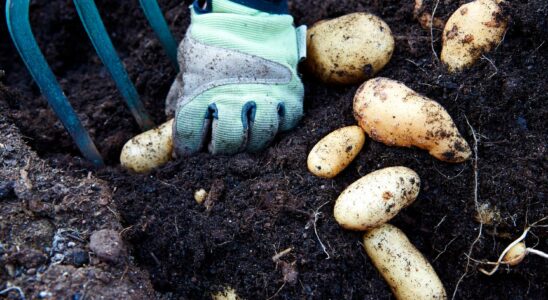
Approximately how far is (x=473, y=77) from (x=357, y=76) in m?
0.37

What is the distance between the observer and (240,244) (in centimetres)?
154

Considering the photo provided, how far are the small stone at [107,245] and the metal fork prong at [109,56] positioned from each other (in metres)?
0.55

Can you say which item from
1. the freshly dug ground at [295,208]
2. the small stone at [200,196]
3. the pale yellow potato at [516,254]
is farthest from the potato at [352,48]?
the pale yellow potato at [516,254]

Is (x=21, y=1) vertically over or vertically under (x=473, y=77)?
over

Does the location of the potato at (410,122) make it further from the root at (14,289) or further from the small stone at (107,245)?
the root at (14,289)

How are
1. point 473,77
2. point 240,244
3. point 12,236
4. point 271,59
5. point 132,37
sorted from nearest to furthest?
point 12,236 → point 240,244 → point 473,77 → point 271,59 → point 132,37

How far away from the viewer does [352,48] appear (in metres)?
1.78

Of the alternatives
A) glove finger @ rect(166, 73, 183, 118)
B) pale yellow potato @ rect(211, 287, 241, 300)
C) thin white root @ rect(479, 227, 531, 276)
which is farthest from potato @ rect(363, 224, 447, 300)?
glove finger @ rect(166, 73, 183, 118)

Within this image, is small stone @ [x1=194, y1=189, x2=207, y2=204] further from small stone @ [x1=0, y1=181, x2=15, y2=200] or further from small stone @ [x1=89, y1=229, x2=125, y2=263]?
small stone @ [x1=0, y1=181, x2=15, y2=200]

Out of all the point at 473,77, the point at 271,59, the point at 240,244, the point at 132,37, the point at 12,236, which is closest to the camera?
the point at 12,236

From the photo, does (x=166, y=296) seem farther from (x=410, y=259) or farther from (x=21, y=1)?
(x=21, y=1)

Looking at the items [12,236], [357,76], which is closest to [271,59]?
[357,76]

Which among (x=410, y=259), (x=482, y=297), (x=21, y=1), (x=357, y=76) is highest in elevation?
(x=21, y=1)

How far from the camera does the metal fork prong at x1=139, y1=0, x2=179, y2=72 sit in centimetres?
188
